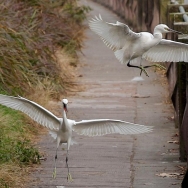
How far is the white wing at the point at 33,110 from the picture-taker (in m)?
7.54

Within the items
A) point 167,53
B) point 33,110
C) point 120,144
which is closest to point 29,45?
point 120,144

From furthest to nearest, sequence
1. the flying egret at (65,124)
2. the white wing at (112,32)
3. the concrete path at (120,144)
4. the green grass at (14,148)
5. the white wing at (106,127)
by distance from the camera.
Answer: the concrete path at (120,144) < the green grass at (14,148) < the white wing at (106,127) < the flying egret at (65,124) < the white wing at (112,32)

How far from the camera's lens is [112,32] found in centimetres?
730

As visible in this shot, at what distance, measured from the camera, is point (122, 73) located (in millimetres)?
17141

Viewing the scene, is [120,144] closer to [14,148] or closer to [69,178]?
[14,148]

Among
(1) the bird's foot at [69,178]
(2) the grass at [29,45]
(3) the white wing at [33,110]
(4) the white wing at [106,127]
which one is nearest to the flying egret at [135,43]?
(4) the white wing at [106,127]

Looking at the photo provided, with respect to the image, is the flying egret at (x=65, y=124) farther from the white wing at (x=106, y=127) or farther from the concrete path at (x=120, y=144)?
the concrete path at (x=120, y=144)

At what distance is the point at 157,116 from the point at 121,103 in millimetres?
1306

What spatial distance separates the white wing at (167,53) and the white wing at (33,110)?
1.08 metres

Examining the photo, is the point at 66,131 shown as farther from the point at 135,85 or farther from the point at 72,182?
the point at 135,85

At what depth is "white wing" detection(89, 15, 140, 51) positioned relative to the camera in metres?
7.12

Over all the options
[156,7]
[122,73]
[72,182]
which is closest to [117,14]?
[156,7]

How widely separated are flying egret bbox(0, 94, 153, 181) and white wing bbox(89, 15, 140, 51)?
→ 753 mm

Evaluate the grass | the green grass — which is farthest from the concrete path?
the grass
